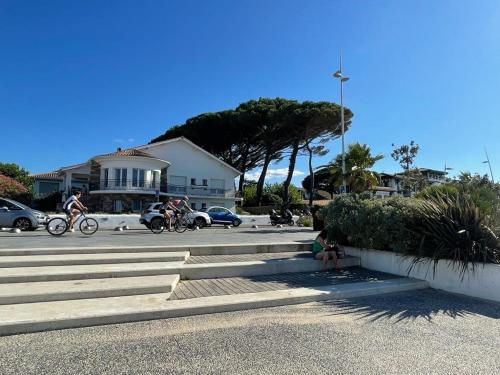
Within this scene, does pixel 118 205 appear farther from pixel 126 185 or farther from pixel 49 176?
pixel 49 176

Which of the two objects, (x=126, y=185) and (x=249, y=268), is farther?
(x=126, y=185)

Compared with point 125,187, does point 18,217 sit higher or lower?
lower

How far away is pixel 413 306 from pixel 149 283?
13.0 ft

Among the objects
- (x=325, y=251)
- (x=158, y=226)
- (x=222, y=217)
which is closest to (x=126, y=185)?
(x=222, y=217)

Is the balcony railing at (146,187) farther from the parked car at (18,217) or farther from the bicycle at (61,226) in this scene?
the bicycle at (61,226)

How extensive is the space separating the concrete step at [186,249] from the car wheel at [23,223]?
10549 millimetres

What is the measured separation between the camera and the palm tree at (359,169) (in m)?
25.1

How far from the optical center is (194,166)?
46.6 meters

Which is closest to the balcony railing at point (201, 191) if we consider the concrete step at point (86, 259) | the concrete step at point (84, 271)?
the concrete step at point (86, 259)

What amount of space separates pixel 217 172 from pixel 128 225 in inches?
1052

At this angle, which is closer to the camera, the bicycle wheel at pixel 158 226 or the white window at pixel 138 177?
the bicycle wheel at pixel 158 226

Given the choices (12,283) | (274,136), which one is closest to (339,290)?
(12,283)

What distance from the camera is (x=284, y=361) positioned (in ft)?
12.2

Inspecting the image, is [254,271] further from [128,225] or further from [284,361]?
[128,225]
